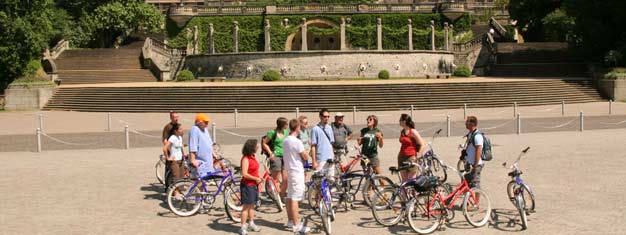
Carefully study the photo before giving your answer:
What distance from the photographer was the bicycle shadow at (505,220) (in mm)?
11414

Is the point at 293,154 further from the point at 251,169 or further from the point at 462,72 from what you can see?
the point at 462,72

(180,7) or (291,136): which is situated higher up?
(180,7)

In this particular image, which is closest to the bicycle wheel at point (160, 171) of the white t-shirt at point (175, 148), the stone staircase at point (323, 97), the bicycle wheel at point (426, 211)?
the white t-shirt at point (175, 148)

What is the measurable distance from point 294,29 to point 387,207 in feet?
172

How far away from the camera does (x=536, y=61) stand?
55250 mm

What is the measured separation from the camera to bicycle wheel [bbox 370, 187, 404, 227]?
11688 mm

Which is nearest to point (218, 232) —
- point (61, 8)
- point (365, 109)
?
point (365, 109)

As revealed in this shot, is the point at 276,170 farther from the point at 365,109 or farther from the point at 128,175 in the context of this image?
the point at 365,109

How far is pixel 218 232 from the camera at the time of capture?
11508 millimetres

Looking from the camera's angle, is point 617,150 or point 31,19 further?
point 31,19

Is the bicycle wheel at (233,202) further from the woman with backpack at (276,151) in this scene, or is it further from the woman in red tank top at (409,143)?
the woman in red tank top at (409,143)

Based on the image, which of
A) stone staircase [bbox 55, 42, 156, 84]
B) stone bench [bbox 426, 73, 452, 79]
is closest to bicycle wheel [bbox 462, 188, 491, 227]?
stone bench [bbox 426, 73, 452, 79]

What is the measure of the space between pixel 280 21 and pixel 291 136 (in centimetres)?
5490

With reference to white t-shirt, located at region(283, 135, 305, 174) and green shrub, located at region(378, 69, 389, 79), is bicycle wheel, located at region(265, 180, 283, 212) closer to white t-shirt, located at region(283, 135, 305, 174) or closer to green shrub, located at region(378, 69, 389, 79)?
white t-shirt, located at region(283, 135, 305, 174)
